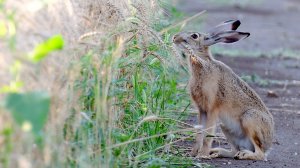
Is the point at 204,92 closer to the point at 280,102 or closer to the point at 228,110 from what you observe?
the point at 228,110

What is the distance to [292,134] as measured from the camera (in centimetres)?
831

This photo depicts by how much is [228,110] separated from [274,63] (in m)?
5.93

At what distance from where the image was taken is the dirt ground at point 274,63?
760 cm

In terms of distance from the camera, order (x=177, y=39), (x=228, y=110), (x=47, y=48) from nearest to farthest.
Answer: (x=47, y=48) < (x=228, y=110) < (x=177, y=39)

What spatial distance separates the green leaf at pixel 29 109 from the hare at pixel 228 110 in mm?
3090

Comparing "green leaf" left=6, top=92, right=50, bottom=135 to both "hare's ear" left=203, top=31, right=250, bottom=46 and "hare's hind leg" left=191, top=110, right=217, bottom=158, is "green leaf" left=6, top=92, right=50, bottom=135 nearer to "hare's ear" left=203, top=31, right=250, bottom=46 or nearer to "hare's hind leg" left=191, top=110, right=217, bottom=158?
"hare's hind leg" left=191, top=110, right=217, bottom=158

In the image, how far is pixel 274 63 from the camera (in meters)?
13.2

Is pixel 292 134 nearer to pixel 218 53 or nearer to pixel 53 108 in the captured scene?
pixel 53 108

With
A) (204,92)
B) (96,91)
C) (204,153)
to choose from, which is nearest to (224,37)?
(204,92)

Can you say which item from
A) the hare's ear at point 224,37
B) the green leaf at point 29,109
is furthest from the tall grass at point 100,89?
the hare's ear at point 224,37

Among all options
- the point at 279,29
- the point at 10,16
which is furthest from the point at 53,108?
the point at 279,29

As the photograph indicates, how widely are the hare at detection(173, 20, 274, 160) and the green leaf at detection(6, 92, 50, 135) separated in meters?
3.09

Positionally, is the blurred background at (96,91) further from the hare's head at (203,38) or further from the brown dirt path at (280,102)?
the hare's head at (203,38)

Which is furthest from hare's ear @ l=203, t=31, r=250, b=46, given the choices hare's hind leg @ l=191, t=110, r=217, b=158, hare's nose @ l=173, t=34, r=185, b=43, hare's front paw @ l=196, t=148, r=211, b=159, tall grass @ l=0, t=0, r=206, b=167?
hare's front paw @ l=196, t=148, r=211, b=159
